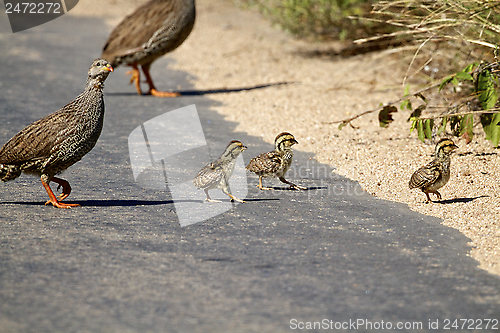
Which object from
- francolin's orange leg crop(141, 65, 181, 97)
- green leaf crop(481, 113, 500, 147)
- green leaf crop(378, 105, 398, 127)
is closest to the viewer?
green leaf crop(481, 113, 500, 147)

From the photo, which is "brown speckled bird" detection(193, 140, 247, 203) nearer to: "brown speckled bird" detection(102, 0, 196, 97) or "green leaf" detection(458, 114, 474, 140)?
"green leaf" detection(458, 114, 474, 140)

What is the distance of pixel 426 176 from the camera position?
5164mm

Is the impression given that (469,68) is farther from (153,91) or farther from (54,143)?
(153,91)

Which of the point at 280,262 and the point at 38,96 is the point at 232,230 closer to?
the point at 280,262

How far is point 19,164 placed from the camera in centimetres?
509

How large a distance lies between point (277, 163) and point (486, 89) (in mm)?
2632

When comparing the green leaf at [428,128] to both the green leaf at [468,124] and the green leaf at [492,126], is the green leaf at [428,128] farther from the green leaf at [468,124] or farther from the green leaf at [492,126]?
the green leaf at [492,126]

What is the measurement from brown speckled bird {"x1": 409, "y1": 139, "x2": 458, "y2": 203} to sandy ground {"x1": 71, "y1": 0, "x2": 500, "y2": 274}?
20cm

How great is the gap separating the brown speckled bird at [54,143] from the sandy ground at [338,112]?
9.49ft

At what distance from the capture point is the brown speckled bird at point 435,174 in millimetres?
5164

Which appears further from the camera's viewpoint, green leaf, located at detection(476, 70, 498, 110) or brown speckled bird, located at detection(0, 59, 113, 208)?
green leaf, located at detection(476, 70, 498, 110)

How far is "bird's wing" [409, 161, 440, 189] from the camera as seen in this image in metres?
5.15

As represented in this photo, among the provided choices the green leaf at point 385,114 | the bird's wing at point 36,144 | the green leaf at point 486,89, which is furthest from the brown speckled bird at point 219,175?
the green leaf at point 486,89

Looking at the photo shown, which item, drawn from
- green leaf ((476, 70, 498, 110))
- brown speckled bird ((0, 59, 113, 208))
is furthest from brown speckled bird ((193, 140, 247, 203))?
green leaf ((476, 70, 498, 110))
